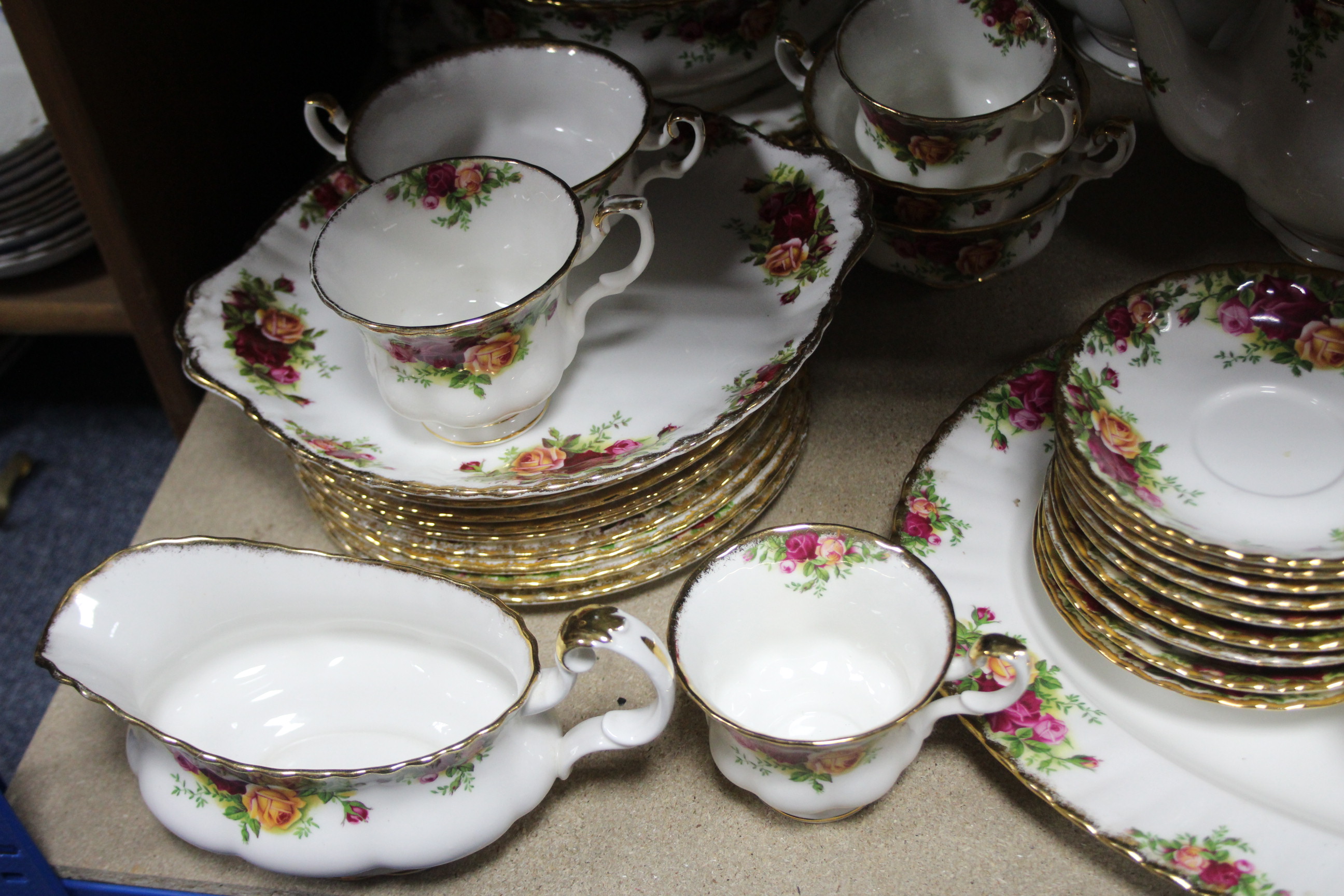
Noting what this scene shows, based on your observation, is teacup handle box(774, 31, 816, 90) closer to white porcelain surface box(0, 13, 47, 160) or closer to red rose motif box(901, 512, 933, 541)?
red rose motif box(901, 512, 933, 541)

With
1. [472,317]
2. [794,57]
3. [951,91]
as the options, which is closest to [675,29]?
[794,57]

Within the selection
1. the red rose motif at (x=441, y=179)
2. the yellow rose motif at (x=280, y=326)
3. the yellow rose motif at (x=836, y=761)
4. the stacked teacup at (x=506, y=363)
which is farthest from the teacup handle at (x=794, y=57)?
the yellow rose motif at (x=836, y=761)

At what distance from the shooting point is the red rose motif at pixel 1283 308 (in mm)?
562

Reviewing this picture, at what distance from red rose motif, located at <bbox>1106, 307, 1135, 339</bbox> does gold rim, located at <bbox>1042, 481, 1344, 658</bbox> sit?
0.10 meters

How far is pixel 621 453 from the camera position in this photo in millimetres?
587

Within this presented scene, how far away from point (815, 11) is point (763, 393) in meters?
0.36

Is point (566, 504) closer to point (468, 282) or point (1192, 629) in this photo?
point (468, 282)

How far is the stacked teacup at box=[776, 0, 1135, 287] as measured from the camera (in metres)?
0.67

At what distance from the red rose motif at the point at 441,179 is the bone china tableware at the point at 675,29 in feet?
0.43

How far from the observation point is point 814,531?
522 mm

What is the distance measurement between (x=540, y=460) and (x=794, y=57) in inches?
12.7

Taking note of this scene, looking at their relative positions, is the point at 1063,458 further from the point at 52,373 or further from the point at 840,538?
the point at 52,373

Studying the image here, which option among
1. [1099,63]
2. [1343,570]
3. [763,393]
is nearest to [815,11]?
[1099,63]

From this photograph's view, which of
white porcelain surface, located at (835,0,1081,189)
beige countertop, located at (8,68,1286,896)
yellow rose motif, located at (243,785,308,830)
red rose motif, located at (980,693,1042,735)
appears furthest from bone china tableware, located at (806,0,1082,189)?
yellow rose motif, located at (243,785,308,830)
